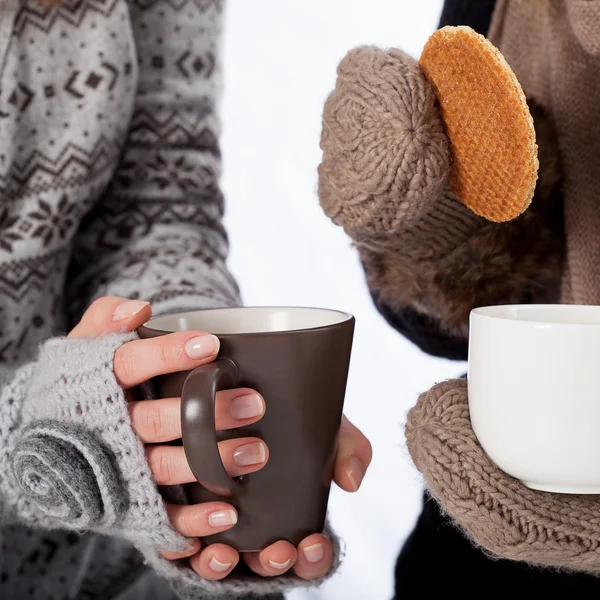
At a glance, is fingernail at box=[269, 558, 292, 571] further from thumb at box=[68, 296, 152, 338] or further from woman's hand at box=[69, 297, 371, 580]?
thumb at box=[68, 296, 152, 338]

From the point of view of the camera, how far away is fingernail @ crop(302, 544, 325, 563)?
42cm

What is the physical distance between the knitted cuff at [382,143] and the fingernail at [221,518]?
168 mm

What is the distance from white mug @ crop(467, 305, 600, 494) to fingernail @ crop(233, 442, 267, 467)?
111mm

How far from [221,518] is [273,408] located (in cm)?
7

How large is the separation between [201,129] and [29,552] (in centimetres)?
45

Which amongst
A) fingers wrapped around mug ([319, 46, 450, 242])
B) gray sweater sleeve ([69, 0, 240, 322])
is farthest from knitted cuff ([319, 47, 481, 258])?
gray sweater sleeve ([69, 0, 240, 322])

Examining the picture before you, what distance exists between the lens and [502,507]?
12.5 inches

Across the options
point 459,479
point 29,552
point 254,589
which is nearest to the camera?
Answer: point 459,479

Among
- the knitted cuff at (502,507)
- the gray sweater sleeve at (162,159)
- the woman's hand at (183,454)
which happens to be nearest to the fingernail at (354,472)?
the woman's hand at (183,454)

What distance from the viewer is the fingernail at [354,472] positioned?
0.44 metres

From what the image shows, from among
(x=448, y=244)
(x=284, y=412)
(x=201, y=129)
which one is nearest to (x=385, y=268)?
(x=448, y=244)

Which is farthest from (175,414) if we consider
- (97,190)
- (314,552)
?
(97,190)

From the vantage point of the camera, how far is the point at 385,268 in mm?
500

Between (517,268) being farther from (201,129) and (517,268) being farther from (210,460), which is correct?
(201,129)
